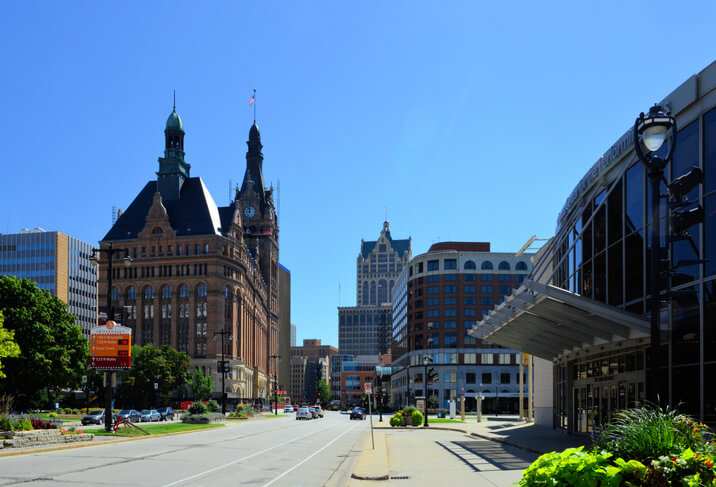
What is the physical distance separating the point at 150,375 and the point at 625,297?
8059cm

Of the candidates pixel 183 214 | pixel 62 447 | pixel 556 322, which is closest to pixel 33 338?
pixel 62 447

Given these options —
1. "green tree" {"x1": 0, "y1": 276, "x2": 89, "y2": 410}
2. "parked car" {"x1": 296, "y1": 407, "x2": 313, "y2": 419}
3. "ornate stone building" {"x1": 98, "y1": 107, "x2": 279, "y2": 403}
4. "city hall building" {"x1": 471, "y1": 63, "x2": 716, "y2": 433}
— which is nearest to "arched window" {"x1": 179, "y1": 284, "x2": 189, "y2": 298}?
"ornate stone building" {"x1": 98, "y1": 107, "x2": 279, "y2": 403}

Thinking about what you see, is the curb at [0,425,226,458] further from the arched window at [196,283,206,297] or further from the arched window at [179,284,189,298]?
the arched window at [179,284,189,298]

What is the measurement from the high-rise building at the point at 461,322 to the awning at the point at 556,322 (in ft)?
296

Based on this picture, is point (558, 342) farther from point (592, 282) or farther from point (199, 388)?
point (199, 388)

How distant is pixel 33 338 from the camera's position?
46.5 metres

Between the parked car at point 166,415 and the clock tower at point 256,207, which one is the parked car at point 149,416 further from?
the clock tower at point 256,207

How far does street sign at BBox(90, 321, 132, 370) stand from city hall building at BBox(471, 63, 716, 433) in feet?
57.3

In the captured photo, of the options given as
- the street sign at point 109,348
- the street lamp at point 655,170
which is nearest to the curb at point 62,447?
the street sign at point 109,348

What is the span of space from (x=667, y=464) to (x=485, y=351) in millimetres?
121590

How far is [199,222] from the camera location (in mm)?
127875

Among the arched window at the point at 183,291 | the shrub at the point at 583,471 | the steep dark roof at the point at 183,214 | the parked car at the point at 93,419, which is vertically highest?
the steep dark roof at the point at 183,214

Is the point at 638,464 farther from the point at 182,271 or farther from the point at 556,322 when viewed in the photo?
the point at 182,271

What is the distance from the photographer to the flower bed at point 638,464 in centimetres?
596
